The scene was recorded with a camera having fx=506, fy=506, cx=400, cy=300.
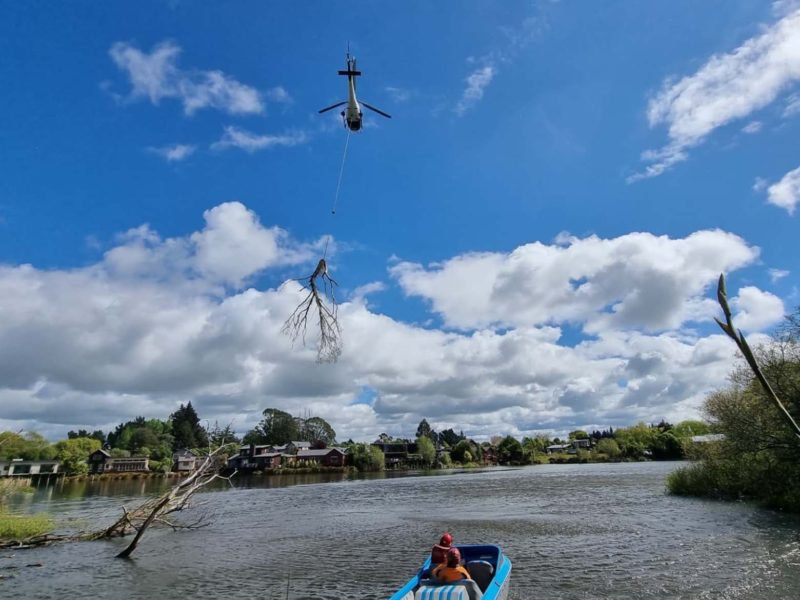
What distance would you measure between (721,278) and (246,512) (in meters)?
45.8

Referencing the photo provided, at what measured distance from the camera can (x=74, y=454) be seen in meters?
102

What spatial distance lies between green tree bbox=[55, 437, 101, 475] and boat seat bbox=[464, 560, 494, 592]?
4242 inches

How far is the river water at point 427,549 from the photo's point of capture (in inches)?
683

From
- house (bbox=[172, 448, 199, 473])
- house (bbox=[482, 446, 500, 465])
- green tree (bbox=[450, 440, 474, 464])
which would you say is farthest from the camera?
house (bbox=[482, 446, 500, 465])

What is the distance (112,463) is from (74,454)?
7.84m

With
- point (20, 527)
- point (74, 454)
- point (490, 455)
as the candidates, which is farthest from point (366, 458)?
point (20, 527)

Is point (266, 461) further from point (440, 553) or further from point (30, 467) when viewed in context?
point (440, 553)

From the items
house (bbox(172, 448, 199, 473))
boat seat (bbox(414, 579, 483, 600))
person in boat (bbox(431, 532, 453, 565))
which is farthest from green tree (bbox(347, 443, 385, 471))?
boat seat (bbox(414, 579, 483, 600))

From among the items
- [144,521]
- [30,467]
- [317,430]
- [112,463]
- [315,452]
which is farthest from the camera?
[317,430]

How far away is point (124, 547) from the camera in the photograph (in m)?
26.4

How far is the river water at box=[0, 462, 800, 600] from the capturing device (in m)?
17.3

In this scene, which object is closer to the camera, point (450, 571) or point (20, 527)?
point (450, 571)

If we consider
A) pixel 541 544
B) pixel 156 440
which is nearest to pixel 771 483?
pixel 541 544

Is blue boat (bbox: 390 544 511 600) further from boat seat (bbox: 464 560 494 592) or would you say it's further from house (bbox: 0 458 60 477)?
house (bbox: 0 458 60 477)
